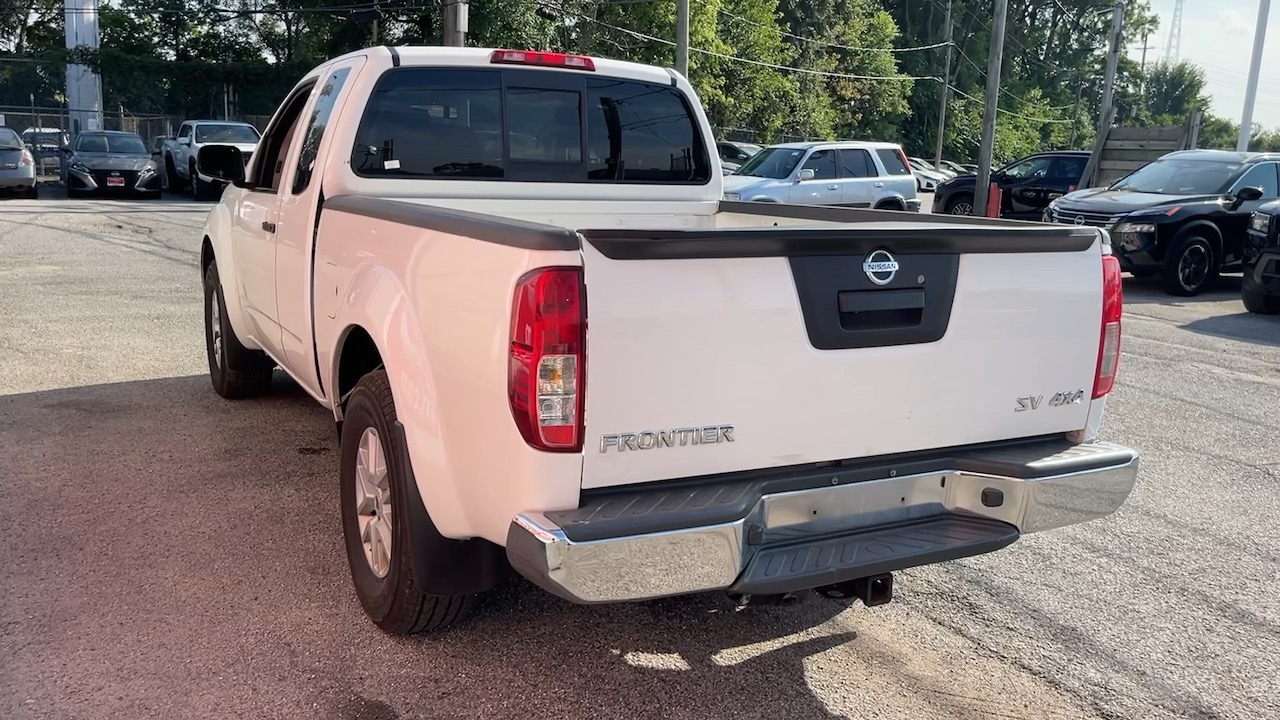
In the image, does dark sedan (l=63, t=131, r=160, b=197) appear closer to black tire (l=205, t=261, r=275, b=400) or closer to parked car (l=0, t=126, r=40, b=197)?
parked car (l=0, t=126, r=40, b=197)

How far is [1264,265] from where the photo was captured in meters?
11.2

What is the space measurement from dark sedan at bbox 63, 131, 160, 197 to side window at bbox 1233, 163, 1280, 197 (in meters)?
21.4

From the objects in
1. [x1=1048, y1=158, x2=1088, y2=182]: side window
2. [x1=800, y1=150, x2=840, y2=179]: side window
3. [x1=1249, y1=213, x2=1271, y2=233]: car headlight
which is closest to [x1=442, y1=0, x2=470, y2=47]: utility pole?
[x1=800, y1=150, x2=840, y2=179]: side window

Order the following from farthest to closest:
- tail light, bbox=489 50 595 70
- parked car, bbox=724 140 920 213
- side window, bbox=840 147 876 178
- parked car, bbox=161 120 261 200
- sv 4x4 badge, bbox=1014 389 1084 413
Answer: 1. parked car, bbox=161 120 261 200
2. side window, bbox=840 147 876 178
3. parked car, bbox=724 140 920 213
4. tail light, bbox=489 50 595 70
5. sv 4x4 badge, bbox=1014 389 1084 413

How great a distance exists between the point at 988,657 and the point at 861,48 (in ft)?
186

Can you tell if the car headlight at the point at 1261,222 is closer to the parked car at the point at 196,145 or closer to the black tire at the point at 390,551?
the black tire at the point at 390,551

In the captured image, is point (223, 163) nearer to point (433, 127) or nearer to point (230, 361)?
point (230, 361)

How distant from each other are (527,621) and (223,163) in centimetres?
322

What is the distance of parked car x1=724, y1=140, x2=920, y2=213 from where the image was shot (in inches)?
698

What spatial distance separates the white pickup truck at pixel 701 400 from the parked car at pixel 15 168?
22.1 metres

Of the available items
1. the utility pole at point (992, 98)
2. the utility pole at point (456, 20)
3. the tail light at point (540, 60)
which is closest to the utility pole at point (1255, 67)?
the utility pole at point (992, 98)

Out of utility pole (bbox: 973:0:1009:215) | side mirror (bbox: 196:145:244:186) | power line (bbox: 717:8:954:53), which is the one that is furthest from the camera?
power line (bbox: 717:8:954:53)

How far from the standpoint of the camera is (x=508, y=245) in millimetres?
2658

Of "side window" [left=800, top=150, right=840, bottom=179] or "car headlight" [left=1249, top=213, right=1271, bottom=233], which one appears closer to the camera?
"car headlight" [left=1249, top=213, right=1271, bottom=233]
